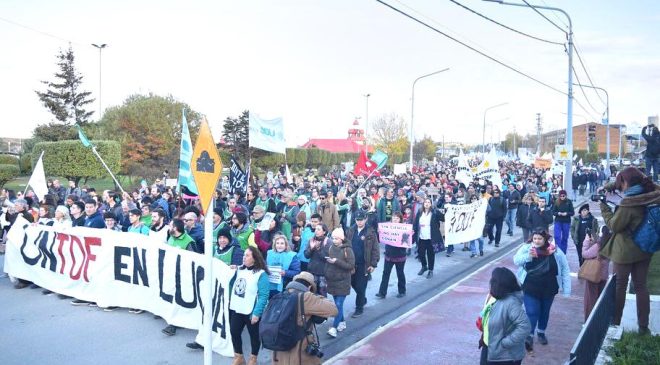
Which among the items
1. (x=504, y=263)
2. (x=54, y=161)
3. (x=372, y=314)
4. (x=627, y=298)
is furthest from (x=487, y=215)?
(x=54, y=161)

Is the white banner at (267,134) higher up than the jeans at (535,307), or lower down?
higher up

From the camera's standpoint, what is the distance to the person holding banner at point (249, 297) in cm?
636

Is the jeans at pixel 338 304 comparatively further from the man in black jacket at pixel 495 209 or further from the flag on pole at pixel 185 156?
the man in black jacket at pixel 495 209

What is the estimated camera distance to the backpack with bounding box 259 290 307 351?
4.96 meters

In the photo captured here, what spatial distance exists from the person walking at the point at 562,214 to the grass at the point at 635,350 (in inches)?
282

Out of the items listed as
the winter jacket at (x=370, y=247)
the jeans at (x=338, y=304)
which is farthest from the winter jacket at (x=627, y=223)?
the winter jacket at (x=370, y=247)

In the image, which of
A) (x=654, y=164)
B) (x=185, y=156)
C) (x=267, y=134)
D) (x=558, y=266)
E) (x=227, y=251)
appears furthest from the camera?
(x=267, y=134)

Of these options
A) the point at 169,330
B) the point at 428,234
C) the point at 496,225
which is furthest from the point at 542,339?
the point at 496,225

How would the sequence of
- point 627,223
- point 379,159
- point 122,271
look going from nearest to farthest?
point 627,223
point 122,271
point 379,159

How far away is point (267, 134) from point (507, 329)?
11130 mm

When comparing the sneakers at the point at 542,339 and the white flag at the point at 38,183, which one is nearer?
the sneakers at the point at 542,339

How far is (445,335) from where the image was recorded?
818cm

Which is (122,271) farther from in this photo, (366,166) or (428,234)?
(366,166)

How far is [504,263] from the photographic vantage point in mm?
13969
